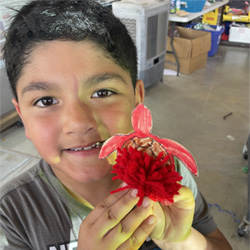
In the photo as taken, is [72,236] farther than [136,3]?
No

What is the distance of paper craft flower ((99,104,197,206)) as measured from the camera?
410mm

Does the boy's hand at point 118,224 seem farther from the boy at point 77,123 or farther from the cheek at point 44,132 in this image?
the cheek at point 44,132

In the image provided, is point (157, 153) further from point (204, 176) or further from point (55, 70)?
point (204, 176)

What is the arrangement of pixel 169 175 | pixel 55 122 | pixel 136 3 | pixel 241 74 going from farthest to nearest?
pixel 241 74
pixel 136 3
pixel 55 122
pixel 169 175

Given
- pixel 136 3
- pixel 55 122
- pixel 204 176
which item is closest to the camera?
pixel 55 122

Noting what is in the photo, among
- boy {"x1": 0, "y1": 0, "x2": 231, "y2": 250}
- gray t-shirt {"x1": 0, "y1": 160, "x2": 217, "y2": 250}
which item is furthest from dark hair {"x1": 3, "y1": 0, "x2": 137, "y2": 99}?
gray t-shirt {"x1": 0, "y1": 160, "x2": 217, "y2": 250}

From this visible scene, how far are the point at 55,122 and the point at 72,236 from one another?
31 centimetres

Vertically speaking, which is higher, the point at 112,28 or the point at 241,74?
the point at 112,28

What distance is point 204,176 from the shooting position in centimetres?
180

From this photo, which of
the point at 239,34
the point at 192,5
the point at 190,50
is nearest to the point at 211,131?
the point at 190,50

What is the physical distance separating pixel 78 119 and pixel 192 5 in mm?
3167

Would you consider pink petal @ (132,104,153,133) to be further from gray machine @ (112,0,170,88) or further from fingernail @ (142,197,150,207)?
gray machine @ (112,0,170,88)

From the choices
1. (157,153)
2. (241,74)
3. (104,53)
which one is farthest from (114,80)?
(241,74)

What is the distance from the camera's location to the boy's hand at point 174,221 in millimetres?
538
